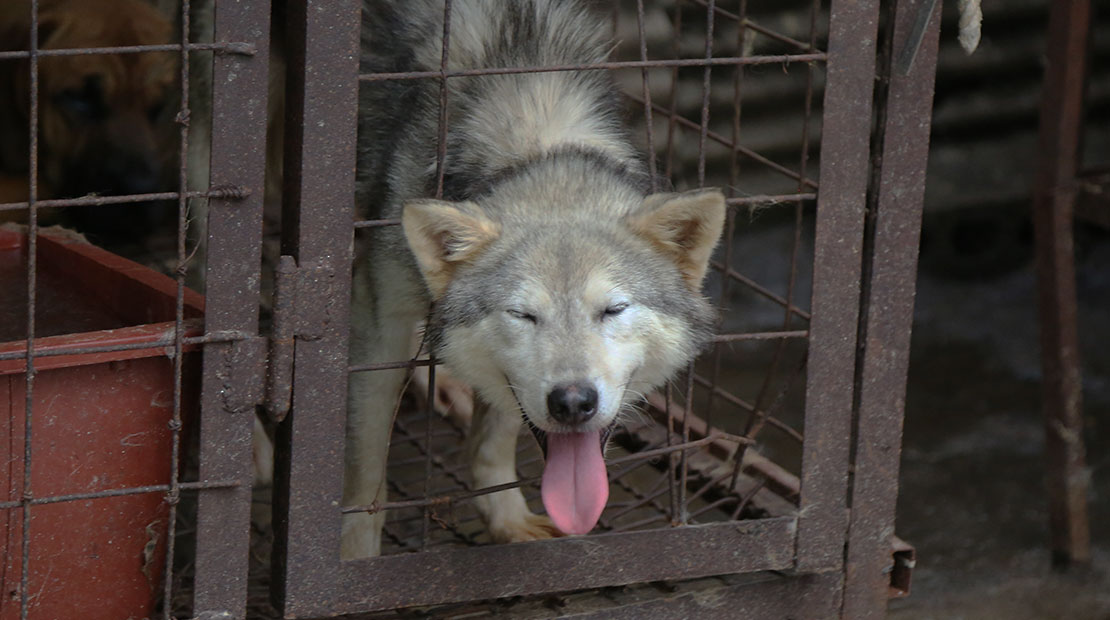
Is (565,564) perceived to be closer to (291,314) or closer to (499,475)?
(499,475)

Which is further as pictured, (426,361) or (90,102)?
(90,102)

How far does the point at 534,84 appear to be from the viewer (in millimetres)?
3445

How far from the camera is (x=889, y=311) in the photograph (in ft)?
10.9

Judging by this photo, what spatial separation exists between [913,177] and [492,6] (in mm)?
1277

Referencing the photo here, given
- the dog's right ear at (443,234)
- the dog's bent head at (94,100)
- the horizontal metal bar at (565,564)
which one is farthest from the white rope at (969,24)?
the dog's bent head at (94,100)

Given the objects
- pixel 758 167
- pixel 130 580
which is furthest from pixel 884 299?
pixel 758 167

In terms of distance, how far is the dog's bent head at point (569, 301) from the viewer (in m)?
2.82

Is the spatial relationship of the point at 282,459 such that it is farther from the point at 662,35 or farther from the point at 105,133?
the point at 662,35

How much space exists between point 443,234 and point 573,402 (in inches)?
21.2

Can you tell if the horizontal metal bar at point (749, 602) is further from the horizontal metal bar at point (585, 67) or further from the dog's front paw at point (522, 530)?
the horizontal metal bar at point (585, 67)

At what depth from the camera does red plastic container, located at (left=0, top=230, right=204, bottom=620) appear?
2783 millimetres

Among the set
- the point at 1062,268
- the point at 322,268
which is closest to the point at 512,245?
the point at 322,268

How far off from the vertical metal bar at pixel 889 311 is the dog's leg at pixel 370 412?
4.14ft

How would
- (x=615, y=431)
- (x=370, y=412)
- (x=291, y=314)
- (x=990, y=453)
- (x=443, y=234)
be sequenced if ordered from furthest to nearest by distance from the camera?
1. (x=990, y=453)
2. (x=370, y=412)
3. (x=615, y=431)
4. (x=443, y=234)
5. (x=291, y=314)
